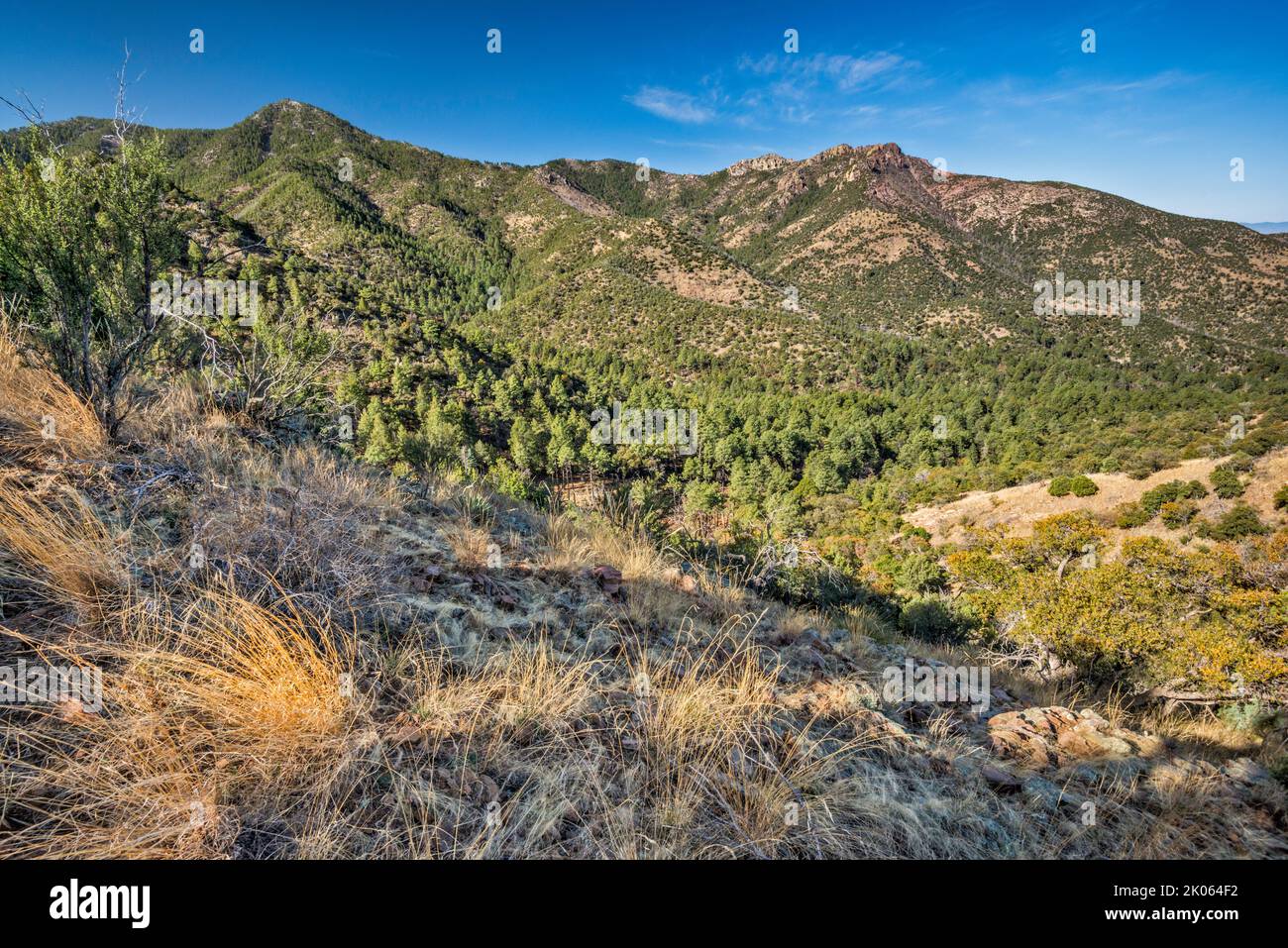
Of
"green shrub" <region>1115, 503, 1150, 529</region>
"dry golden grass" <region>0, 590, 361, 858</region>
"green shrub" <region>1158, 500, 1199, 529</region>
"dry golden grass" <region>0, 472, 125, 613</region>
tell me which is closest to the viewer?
"dry golden grass" <region>0, 590, 361, 858</region>

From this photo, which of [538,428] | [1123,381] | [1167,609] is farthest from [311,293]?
[1123,381]

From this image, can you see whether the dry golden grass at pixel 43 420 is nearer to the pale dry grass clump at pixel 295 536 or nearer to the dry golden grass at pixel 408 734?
the dry golden grass at pixel 408 734

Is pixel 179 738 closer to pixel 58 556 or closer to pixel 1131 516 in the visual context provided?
pixel 58 556

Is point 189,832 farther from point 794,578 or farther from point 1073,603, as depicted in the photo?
point 1073,603

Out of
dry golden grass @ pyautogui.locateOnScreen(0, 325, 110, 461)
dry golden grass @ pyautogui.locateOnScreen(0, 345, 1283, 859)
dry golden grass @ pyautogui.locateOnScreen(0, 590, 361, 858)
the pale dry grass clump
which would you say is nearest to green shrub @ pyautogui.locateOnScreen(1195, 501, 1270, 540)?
dry golden grass @ pyautogui.locateOnScreen(0, 345, 1283, 859)

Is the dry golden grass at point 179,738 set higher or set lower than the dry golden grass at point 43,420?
lower

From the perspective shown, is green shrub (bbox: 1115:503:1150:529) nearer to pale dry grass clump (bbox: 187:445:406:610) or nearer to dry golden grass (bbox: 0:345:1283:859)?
dry golden grass (bbox: 0:345:1283:859)

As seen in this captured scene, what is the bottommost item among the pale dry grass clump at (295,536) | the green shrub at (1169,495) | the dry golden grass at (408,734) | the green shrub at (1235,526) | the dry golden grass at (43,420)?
the green shrub at (1235,526)

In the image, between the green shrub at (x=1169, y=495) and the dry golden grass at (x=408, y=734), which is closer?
the dry golden grass at (x=408, y=734)

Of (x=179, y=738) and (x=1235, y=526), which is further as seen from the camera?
(x=1235, y=526)

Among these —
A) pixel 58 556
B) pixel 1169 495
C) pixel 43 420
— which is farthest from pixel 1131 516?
pixel 43 420

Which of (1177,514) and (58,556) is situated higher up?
(58,556)

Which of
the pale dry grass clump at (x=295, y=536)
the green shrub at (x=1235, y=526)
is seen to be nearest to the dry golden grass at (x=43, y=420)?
the pale dry grass clump at (x=295, y=536)
